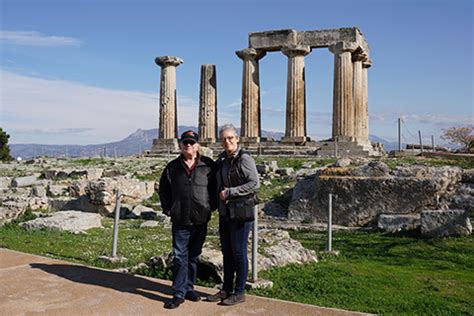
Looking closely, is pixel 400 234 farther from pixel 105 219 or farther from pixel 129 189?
pixel 129 189

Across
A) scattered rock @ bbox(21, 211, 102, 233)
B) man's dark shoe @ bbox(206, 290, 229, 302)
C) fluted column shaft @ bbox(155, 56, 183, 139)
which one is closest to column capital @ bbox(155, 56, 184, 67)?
fluted column shaft @ bbox(155, 56, 183, 139)

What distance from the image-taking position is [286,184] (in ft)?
71.8

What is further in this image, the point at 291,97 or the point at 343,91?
the point at 291,97

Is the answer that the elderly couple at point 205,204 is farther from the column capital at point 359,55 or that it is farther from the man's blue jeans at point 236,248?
the column capital at point 359,55

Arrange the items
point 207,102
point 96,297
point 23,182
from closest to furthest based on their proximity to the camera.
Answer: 1. point 96,297
2. point 23,182
3. point 207,102

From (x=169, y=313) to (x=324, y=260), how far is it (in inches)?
174

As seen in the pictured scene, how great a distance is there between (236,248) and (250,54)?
35.3 m

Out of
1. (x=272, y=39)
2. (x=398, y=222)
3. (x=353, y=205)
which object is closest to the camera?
(x=398, y=222)

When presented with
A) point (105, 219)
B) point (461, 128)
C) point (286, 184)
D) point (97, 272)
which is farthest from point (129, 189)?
point (461, 128)

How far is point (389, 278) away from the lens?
8281 mm

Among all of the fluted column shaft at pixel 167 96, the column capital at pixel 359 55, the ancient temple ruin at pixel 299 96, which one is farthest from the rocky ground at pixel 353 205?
the fluted column shaft at pixel 167 96

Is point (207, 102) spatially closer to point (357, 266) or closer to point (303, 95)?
point (303, 95)

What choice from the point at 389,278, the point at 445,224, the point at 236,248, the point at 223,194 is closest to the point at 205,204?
the point at 223,194

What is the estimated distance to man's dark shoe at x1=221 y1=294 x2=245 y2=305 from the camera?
626 centimetres
